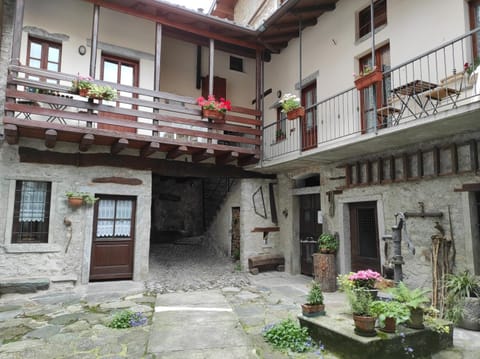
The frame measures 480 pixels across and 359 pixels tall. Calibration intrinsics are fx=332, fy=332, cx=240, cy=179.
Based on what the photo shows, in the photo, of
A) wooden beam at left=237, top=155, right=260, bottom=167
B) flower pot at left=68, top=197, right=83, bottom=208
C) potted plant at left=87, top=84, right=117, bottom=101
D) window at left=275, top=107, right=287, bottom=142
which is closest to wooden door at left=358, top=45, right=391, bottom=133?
window at left=275, top=107, right=287, bottom=142

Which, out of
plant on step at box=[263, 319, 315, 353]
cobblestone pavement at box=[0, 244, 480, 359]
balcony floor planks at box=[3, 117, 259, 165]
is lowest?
cobblestone pavement at box=[0, 244, 480, 359]

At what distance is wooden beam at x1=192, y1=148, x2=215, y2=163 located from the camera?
26.0 feet

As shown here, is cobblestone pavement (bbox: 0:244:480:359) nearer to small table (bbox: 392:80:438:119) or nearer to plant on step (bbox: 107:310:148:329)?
plant on step (bbox: 107:310:148:329)

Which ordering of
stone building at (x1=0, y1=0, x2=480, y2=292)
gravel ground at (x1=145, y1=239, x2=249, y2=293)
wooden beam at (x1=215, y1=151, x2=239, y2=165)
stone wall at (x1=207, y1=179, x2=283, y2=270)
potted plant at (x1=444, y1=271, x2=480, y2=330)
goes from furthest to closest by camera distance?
1. stone wall at (x1=207, y1=179, x2=283, y2=270)
2. wooden beam at (x1=215, y1=151, x2=239, y2=165)
3. gravel ground at (x1=145, y1=239, x2=249, y2=293)
4. stone building at (x1=0, y1=0, x2=480, y2=292)
5. potted plant at (x1=444, y1=271, x2=480, y2=330)

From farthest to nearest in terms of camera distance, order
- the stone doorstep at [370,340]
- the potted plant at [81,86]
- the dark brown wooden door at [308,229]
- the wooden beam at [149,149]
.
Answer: the dark brown wooden door at [308,229] < the wooden beam at [149,149] < the potted plant at [81,86] < the stone doorstep at [370,340]

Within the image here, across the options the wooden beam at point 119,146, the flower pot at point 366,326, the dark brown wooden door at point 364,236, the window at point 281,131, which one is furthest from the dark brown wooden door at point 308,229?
the flower pot at point 366,326

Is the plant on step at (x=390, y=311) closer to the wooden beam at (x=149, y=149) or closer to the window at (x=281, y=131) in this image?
the wooden beam at (x=149, y=149)

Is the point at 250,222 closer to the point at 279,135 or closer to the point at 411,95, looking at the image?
the point at 279,135

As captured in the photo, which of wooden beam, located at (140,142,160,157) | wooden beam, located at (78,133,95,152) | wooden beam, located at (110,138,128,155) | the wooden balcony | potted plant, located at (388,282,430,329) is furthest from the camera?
wooden beam, located at (140,142,160,157)

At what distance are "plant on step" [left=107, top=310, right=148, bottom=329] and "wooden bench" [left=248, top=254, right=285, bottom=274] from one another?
4.18 m

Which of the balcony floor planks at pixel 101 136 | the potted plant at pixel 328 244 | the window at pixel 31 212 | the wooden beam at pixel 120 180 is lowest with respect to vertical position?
the potted plant at pixel 328 244

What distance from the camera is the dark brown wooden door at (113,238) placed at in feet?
24.9

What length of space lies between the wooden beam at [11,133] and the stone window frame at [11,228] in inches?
30.0

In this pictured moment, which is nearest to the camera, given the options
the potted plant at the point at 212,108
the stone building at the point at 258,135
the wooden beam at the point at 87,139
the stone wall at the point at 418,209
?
the stone wall at the point at 418,209
